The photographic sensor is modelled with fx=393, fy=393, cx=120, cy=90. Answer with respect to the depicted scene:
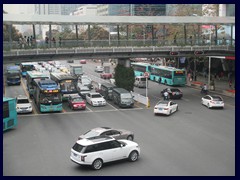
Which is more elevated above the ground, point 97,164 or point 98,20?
point 98,20

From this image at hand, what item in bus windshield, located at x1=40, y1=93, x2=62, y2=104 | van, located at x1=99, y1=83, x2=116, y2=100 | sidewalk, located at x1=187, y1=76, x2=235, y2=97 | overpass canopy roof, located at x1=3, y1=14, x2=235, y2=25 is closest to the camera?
bus windshield, located at x1=40, y1=93, x2=62, y2=104

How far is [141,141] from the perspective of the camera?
25.1 metres

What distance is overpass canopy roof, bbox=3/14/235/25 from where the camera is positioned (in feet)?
137

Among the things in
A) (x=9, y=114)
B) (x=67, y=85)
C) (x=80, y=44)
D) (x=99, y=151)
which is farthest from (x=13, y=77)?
(x=99, y=151)

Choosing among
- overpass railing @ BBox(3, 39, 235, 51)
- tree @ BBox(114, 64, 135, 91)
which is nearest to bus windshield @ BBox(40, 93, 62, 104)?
overpass railing @ BBox(3, 39, 235, 51)

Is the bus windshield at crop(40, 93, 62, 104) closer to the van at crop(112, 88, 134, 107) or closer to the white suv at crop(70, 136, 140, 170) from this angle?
the van at crop(112, 88, 134, 107)

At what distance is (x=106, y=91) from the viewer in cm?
4434

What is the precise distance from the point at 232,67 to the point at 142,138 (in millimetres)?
43386

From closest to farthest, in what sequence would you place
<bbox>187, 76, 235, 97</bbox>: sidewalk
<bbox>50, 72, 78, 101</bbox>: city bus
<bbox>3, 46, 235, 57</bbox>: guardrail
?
<bbox>3, 46, 235, 57</bbox>: guardrail, <bbox>50, 72, 78, 101</bbox>: city bus, <bbox>187, 76, 235, 97</bbox>: sidewalk

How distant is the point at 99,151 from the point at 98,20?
91.3 ft

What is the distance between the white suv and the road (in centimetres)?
46

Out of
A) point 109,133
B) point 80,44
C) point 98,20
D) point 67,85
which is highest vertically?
point 98,20

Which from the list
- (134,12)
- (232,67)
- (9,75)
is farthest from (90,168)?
(134,12)

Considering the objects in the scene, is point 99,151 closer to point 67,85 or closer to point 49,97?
point 49,97
